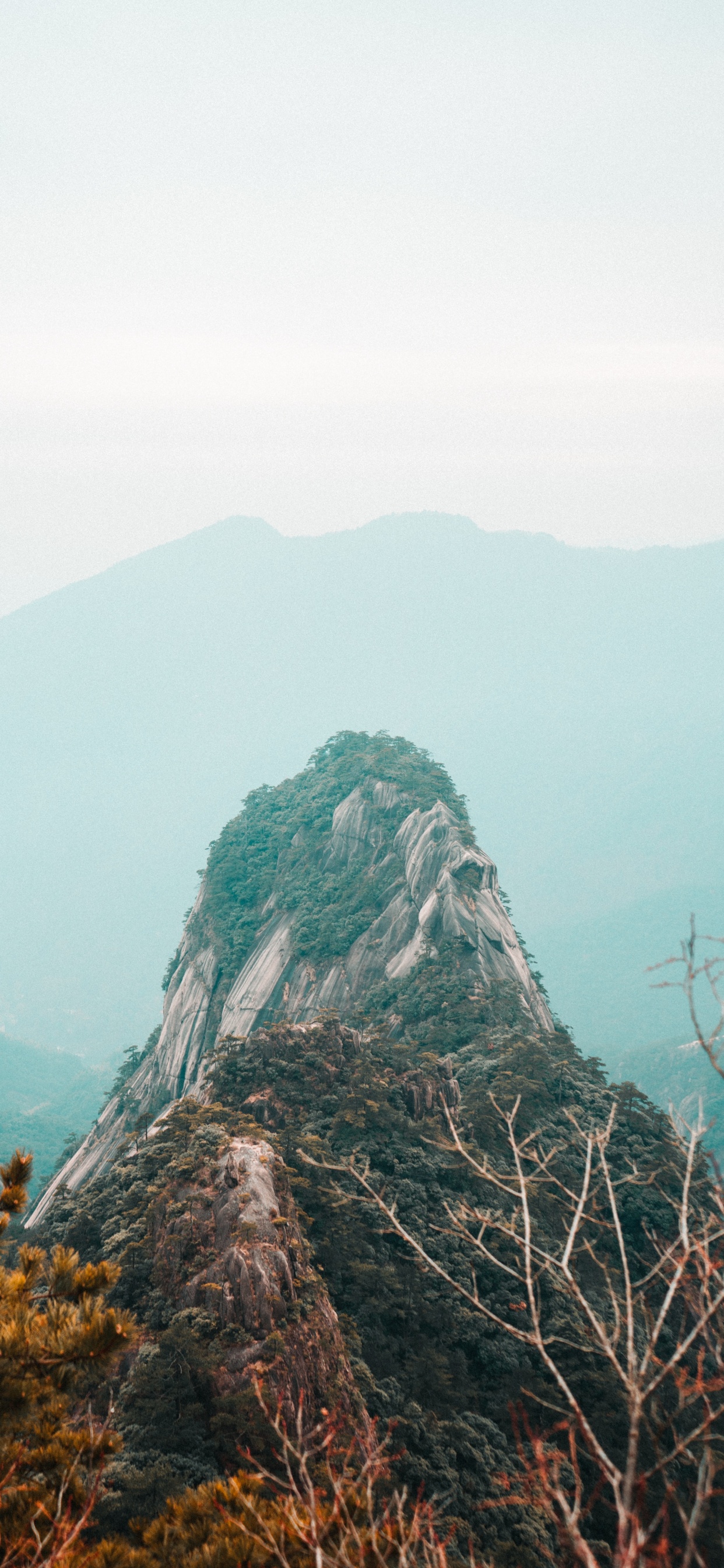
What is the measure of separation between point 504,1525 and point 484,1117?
36.3ft

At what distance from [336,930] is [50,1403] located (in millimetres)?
40407

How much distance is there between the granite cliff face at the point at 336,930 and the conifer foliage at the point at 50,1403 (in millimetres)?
31166

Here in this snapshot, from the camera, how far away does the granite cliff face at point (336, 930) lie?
143 ft

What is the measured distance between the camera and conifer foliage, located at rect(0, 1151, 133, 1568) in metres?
7.83

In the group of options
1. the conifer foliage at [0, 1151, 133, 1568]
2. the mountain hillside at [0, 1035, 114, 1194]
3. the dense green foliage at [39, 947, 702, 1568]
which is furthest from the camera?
the mountain hillside at [0, 1035, 114, 1194]

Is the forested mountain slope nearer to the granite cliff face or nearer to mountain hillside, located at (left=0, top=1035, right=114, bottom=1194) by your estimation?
the granite cliff face

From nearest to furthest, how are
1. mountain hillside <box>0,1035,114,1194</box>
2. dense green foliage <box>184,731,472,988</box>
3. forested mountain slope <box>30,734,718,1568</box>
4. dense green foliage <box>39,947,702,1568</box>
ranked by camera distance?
dense green foliage <box>39,947,702,1568</box>, forested mountain slope <box>30,734,718,1568</box>, dense green foliage <box>184,731,472,988</box>, mountain hillside <box>0,1035,114,1194</box>

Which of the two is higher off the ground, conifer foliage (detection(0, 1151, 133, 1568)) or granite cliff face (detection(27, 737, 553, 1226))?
granite cliff face (detection(27, 737, 553, 1226))

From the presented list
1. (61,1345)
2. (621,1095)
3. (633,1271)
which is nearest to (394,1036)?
(621,1095)

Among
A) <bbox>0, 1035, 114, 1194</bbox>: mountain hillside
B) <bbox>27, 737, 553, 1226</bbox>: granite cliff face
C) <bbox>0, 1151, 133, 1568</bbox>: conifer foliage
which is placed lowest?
<bbox>0, 1035, 114, 1194</bbox>: mountain hillside

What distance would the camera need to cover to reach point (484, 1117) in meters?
26.2

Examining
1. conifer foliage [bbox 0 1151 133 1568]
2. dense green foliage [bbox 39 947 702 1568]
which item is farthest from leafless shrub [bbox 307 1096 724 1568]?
conifer foliage [bbox 0 1151 133 1568]

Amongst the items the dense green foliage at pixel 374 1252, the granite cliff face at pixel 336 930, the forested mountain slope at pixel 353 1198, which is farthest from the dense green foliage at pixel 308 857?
the dense green foliage at pixel 374 1252

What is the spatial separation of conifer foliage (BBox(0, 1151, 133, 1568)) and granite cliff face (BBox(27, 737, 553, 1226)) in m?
31.2
